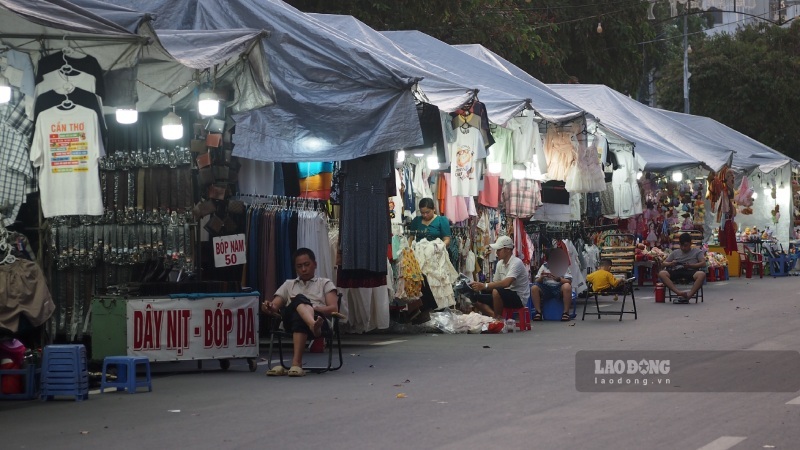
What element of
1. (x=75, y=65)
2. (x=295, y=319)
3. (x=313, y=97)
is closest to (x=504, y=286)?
(x=313, y=97)

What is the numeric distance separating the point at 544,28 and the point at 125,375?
30.3 meters

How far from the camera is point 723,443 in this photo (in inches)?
359

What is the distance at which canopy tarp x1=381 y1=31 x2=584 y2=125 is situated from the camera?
22.3 metres

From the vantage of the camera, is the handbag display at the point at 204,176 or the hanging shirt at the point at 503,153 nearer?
the handbag display at the point at 204,176

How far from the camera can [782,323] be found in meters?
20.0

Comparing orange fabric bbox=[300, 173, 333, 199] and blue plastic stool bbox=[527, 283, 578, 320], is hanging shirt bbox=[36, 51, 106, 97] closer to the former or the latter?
orange fabric bbox=[300, 173, 333, 199]

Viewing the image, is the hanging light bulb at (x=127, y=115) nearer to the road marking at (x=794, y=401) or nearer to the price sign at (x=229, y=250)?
the price sign at (x=229, y=250)

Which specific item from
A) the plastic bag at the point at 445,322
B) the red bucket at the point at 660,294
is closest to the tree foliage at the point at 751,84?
the red bucket at the point at 660,294

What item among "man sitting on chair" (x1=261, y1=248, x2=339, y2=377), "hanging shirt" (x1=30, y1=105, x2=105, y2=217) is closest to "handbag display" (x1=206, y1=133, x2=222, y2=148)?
"man sitting on chair" (x1=261, y1=248, x2=339, y2=377)

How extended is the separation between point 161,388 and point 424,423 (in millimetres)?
3599

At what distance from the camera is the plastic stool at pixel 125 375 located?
1253 centimetres

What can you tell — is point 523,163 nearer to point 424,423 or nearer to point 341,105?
point 341,105

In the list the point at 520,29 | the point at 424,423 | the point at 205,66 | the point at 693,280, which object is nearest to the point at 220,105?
the point at 205,66

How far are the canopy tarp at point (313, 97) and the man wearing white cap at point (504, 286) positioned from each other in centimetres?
438
